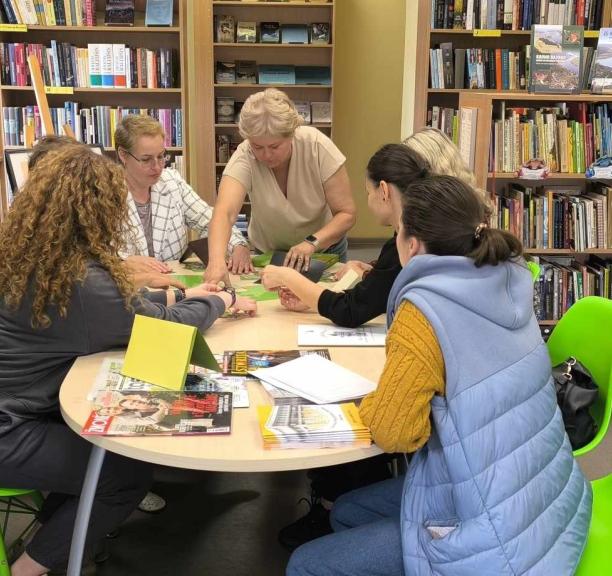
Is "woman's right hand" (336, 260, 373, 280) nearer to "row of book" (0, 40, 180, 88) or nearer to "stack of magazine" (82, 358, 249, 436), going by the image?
"stack of magazine" (82, 358, 249, 436)

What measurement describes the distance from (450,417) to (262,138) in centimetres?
171

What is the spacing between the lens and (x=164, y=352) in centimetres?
176

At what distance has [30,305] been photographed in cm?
180

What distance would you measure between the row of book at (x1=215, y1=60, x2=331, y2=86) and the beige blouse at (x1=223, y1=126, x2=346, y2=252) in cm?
311

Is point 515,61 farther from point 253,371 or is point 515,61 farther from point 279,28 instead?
point 253,371

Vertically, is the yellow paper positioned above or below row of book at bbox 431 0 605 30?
below

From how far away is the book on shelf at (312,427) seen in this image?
4.89 ft

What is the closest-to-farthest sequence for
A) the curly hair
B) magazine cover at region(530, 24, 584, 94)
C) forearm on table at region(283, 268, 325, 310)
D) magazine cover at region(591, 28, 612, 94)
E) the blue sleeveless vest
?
the blue sleeveless vest
the curly hair
forearm on table at region(283, 268, 325, 310)
magazine cover at region(530, 24, 584, 94)
magazine cover at region(591, 28, 612, 94)

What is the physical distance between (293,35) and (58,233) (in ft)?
15.1

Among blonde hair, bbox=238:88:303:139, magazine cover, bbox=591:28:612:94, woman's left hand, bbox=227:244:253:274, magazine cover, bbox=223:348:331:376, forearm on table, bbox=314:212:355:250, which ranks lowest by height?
magazine cover, bbox=223:348:331:376

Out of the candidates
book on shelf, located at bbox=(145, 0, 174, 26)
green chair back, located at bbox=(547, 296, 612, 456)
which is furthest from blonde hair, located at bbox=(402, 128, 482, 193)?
book on shelf, located at bbox=(145, 0, 174, 26)

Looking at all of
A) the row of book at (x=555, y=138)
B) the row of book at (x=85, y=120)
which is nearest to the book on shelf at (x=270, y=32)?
the row of book at (x=85, y=120)

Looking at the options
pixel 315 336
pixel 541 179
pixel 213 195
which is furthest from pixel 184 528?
pixel 213 195

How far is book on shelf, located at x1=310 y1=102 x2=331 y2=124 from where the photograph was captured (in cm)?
618
